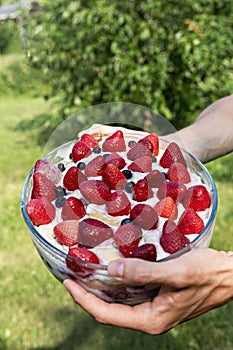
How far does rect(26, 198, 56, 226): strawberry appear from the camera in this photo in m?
1.20

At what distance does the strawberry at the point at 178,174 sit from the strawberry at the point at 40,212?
33cm

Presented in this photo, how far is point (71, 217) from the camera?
1.20 meters

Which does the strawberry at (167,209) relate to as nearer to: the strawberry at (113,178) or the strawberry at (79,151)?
the strawberry at (113,178)

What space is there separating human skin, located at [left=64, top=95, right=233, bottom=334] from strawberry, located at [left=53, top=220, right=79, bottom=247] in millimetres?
94

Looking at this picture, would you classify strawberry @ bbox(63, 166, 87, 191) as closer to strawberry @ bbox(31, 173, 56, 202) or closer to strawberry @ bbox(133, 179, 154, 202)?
strawberry @ bbox(31, 173, 56, 202)

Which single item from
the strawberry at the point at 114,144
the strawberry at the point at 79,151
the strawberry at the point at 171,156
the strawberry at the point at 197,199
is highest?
the strawberry at the point at 79,151

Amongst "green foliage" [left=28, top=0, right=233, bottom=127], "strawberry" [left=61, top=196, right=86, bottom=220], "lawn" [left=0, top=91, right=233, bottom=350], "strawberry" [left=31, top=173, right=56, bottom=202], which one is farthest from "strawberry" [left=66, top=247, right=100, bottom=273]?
"green foliage" [left=28, top=0, right=233, bottom=127]

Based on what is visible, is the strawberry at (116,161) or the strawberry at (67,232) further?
the strawberry at (116,161)

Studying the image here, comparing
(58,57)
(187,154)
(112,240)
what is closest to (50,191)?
(112,240)

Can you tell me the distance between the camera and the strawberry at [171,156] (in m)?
1.38

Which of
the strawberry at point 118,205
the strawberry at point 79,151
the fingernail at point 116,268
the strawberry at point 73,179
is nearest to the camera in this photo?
the fingernail at point 116,268

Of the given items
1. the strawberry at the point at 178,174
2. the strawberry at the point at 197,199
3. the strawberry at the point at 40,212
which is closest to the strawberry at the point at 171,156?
the strawberry at the point at 178,174

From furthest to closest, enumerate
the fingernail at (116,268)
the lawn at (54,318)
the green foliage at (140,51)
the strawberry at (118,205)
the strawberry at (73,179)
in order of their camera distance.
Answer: the green foliage at (140,51) → the lawn at (54,318) → the strawberry at (73,179) → the strawberry at (118,205) → the fingernail at (116,268)

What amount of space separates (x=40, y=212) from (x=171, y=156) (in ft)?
1.34
